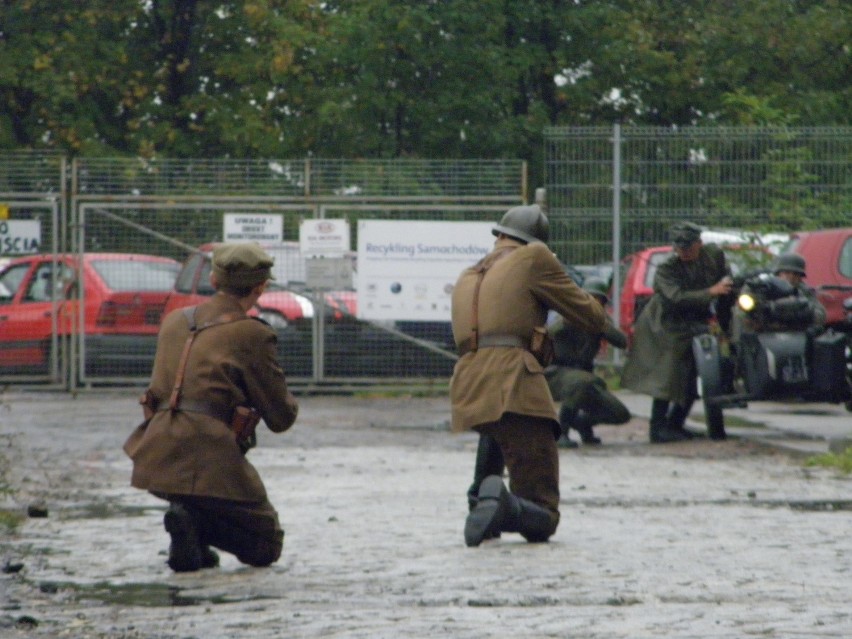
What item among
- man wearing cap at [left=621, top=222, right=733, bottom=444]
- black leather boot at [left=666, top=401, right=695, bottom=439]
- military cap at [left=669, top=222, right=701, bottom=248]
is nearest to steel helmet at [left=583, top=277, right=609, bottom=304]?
man wearing cap at [left=621, top=222, right=733, bottom=444]

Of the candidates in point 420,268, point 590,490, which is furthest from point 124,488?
point 420,268

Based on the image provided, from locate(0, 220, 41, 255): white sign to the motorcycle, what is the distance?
32.0 feet

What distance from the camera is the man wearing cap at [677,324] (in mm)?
15250

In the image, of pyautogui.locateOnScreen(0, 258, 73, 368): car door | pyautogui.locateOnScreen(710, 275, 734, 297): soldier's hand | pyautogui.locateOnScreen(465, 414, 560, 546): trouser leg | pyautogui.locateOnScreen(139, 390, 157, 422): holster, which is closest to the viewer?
pyautogui.locateOnScreen(139, 390, 157, 422): holster

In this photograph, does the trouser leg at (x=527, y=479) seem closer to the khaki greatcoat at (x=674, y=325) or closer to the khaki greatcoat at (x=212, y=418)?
the khaki greatcoat at (x=212, y=418)

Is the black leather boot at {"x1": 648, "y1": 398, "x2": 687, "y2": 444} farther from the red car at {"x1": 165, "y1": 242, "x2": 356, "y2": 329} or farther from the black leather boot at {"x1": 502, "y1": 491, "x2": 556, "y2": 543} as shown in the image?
the red car at {"x1": 165, "y1": 242, "x2": 356, "y2": 329}

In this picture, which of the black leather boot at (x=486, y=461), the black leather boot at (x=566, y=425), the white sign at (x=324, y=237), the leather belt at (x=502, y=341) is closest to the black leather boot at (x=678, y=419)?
the black leather boot at (x=566, y=425)

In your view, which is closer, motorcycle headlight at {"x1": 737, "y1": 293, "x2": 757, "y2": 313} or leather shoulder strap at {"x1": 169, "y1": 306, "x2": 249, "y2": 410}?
leather shoulder strap at {"x1": 169, "y1": 306, "x2": 249, "y2": 410}

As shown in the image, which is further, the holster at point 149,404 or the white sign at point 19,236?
the white sign at point 19,236

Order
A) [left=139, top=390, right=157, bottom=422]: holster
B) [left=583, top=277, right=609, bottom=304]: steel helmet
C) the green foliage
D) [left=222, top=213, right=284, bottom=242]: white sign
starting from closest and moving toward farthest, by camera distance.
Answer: [left=139, top=390, right=157, bottom=422]: holster, [left=583, top=277, right=609, bottom=304]: steel helmet, [left=222, top=213, right=284, bottom=242]: white sign, the green foliage

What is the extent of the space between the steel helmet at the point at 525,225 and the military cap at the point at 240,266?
1338mm

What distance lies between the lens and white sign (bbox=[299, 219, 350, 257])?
22.0 m

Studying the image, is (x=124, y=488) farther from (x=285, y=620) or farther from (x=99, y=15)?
(x=99, y=15)

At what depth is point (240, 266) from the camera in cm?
845
